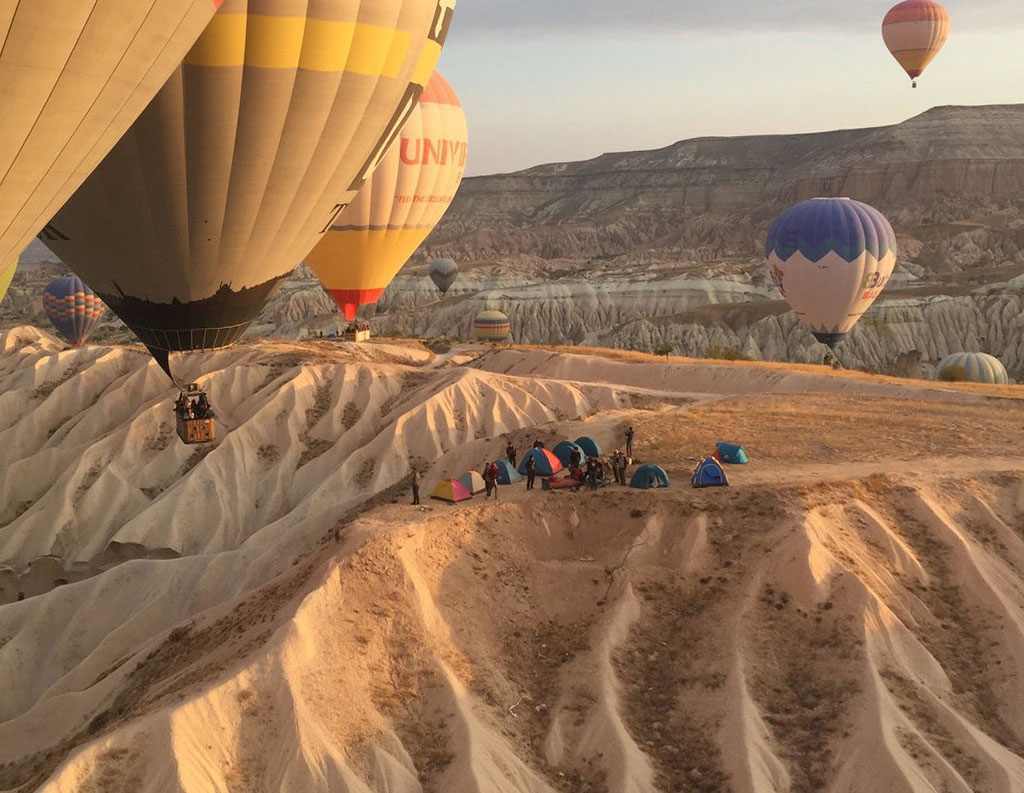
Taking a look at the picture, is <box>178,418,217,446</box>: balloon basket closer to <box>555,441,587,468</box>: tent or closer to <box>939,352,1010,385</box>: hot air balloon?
<box>555,441,587,468</box>: tent

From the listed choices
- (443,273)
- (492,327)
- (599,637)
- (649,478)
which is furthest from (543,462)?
(443,273)

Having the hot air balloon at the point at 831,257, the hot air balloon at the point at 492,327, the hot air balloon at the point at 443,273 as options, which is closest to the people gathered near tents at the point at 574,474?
the hot air balloon at the point at 831,257

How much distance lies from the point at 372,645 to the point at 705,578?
6.87 m

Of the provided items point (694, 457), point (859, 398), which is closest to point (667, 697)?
point (694, 457)

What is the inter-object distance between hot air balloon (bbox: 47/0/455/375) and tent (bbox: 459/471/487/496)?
24.4ft

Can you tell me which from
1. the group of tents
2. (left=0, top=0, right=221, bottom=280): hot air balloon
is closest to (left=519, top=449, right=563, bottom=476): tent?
the group of tents

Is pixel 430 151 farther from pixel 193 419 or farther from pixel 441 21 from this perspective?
pixel 193 419

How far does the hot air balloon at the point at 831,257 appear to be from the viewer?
64581 mm

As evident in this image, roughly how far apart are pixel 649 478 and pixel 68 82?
1512 cm

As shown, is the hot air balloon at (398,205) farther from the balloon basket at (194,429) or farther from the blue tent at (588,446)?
the blue tent at (588,446)

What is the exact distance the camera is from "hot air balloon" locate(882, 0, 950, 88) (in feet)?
333

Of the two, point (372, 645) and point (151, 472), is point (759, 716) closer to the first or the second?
point (372, 645)

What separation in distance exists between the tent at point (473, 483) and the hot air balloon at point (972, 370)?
58.4m

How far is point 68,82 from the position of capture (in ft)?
48.6
